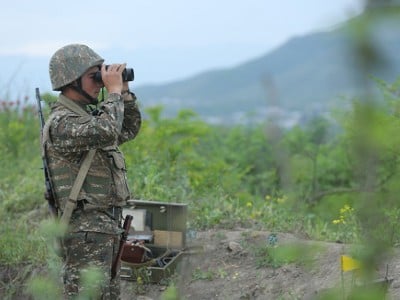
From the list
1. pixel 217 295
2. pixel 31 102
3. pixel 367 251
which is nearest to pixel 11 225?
pixel 217 295

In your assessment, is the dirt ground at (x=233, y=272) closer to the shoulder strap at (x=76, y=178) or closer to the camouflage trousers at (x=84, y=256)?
the camouflage trousers at (x=84, y=256)

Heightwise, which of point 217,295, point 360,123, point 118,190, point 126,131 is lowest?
point 217,295

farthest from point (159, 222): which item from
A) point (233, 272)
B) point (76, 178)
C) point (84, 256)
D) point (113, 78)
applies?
point (113, 78)

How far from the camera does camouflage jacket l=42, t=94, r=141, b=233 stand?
13.7 ft

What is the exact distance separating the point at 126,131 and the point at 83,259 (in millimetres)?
935

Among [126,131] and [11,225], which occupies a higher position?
[126,131]

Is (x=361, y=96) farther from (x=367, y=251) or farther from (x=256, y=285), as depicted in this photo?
(x=256, y=285)

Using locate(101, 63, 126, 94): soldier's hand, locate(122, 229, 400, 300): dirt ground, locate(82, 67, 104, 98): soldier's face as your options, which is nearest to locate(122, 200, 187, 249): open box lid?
locate(122, 229, 400, 300): dirt ground

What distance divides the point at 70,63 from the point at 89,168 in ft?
2.01

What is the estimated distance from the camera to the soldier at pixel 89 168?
4328 millimetres

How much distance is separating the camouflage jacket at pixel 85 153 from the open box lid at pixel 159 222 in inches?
70.0

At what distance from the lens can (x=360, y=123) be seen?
141 cm

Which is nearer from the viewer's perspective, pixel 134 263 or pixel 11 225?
pixel 134 263

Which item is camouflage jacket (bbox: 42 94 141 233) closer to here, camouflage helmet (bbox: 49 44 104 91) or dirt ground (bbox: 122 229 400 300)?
camouflage helmet (bbox: 49 44 104 91)
